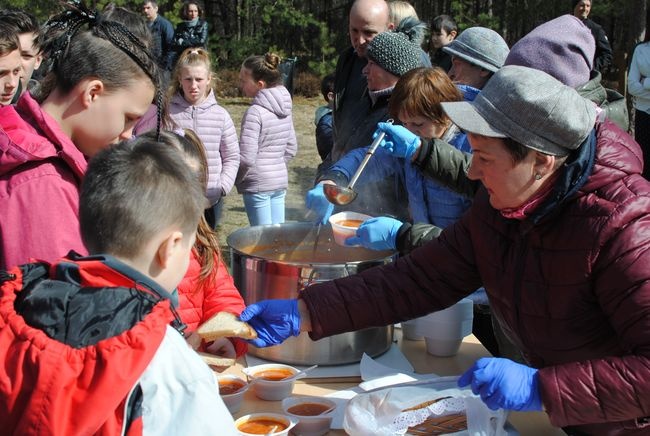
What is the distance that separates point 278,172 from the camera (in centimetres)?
502

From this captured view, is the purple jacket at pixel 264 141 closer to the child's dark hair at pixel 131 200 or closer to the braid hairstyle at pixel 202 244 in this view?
the braid hairstyle at pixel 202 244

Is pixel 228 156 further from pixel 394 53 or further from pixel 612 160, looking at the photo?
pixel 612 160

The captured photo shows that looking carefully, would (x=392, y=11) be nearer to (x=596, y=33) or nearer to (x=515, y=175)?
(x=515, y=175)

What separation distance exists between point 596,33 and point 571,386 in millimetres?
7016

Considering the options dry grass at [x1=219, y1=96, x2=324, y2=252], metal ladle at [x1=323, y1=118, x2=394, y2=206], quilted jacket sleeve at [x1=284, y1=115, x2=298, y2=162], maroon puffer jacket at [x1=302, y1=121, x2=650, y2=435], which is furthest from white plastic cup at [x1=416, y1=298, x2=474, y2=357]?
dry grass at [x1=219, y1=96, x2=324, y2=252]

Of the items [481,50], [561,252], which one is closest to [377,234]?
[561,252]

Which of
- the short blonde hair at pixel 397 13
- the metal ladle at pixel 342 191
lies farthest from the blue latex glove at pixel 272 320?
the short blonde hair at pixel 397 13

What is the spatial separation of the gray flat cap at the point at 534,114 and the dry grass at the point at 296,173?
13.2 ft

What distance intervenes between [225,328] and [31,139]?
64 centimetres

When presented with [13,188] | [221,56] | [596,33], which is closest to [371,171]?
[13,188]

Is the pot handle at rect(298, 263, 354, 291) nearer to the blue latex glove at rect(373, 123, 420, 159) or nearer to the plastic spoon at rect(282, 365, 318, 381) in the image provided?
the plastic spoon at rect(282, 365, 318, 381)

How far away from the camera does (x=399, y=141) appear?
8.76 feet

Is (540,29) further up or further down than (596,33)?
further up

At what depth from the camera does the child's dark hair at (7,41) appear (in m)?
3.11
